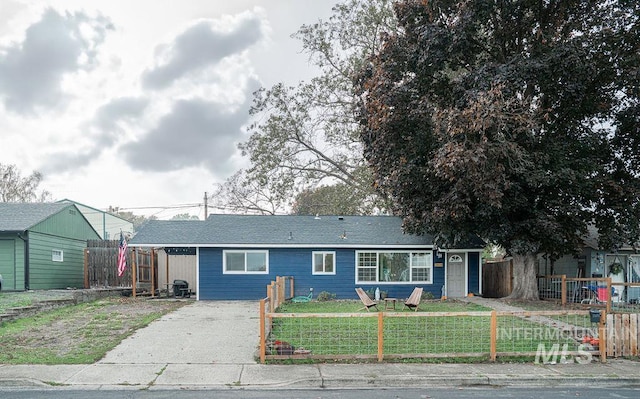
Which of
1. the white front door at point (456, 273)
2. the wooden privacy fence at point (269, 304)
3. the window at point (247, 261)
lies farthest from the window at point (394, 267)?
the window at point (247, 261)

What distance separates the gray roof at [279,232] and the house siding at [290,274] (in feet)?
1.39

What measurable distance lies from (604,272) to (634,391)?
15.6 metres

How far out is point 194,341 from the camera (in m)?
11.2

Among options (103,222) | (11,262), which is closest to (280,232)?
Result: (11,262)

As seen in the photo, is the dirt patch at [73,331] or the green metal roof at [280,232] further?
the green metal roof at [280,232]

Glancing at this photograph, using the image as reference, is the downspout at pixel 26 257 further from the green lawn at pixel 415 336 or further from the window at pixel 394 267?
the window at pixel 394 267

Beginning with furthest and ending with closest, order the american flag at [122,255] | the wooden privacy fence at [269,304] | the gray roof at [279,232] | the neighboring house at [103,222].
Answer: the neighboring house at [103,222], the gray roof at [279,232], the american flag at [122,255], the wooden privacy fence at [269,304]

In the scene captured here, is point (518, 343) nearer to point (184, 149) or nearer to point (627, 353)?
point (627, 353)

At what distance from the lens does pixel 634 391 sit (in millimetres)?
7848

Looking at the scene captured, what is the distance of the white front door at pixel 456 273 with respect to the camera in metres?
21.9

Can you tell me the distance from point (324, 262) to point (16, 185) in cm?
3567

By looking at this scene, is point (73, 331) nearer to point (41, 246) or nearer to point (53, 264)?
point (41, 246)

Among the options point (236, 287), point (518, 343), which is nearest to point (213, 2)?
point (236, 287)

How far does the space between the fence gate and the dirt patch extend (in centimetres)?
929
